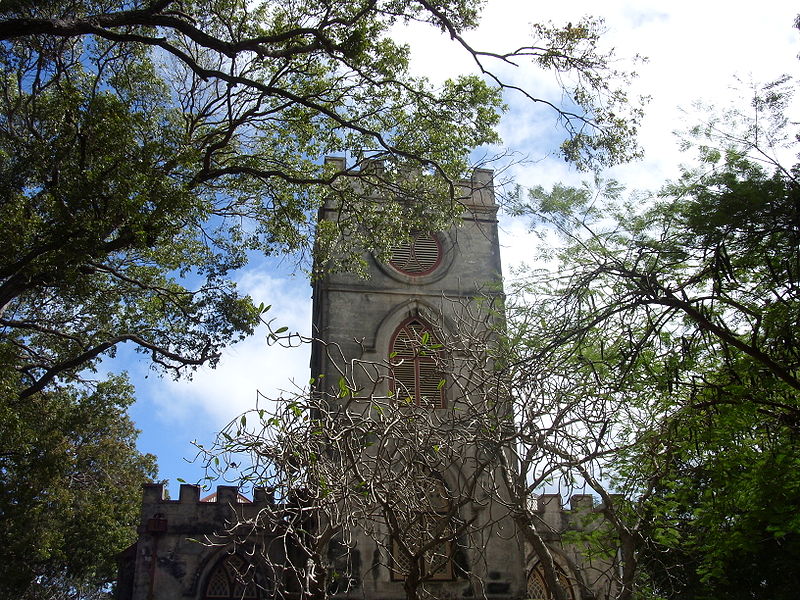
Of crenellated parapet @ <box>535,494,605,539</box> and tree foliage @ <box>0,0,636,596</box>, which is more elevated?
tree foliage @ <box>0,0,636,596</box>

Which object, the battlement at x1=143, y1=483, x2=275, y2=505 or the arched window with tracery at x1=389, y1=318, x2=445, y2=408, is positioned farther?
the battlement at x1=143, y1=483, x2=275, y2=505

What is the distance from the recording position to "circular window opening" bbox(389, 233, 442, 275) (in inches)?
665

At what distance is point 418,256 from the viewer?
1709cm

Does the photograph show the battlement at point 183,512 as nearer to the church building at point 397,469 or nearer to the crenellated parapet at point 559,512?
the church building at point 397,469

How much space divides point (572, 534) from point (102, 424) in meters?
13.1

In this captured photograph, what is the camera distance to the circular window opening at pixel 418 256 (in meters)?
16.9

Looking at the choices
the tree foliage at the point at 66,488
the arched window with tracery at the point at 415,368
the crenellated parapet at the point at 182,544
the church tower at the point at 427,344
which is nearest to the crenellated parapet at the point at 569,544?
the church tower at the point at 427,344

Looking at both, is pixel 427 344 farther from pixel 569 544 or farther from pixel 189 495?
pixel 189 495

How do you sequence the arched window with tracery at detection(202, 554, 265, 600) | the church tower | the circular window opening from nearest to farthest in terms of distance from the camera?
the church tower → the arched window with tracery at detection(202, 554, 265, 600) → the circular window opening

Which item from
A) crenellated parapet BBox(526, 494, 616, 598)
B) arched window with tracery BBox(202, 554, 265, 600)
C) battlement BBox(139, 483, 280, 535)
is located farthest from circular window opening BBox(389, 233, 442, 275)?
arched window with tracery BBox(202, 554, 265, 600)

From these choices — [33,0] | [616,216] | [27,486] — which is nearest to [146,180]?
[33,0]

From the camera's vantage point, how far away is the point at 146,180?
32.5 ft

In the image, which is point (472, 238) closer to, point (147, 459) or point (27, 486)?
point (27, 486)

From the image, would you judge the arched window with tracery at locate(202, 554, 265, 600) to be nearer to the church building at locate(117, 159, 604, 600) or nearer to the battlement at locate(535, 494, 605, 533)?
the church building at locate(117, 159, 604, 600)
